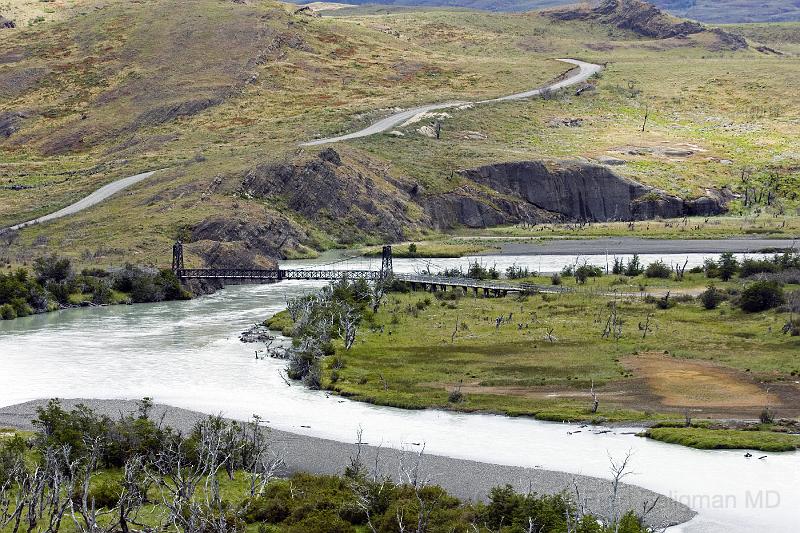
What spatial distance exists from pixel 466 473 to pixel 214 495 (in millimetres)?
10908

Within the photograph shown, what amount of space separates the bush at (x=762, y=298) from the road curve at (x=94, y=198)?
253ft

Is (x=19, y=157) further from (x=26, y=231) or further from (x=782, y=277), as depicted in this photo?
(x=782, y=277)

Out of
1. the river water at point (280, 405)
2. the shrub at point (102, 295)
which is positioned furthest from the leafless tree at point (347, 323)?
the shrub at point (102, 295)

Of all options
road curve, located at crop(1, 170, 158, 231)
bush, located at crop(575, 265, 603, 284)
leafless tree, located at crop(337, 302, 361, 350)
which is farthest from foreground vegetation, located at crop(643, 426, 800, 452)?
road curve, located at crop(1, 170, 158, 231)

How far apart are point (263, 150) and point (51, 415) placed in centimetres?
10654

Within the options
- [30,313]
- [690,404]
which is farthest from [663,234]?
[690,404]

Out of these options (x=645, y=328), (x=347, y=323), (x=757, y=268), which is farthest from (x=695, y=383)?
(x=757, y=268)

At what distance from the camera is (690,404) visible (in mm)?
54000

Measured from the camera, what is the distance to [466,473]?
44750 millimetres

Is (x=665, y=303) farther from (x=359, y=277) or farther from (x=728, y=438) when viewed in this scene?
(x=728, y=438)

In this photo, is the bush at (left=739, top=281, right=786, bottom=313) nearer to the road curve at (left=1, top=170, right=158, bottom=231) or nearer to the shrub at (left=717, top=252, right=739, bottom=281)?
the shrub at (left=717, top=252, right=739, bottom=281)

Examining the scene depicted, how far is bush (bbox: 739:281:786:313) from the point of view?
77.9 metres

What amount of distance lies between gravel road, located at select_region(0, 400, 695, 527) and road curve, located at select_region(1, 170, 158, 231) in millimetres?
79578

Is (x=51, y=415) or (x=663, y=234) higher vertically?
(x=51, y=415)
